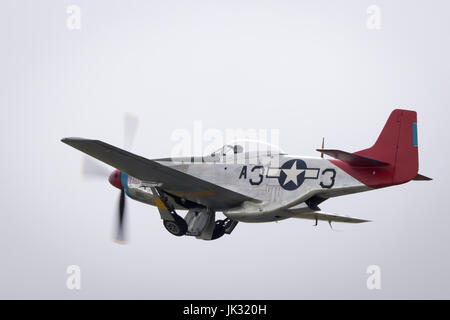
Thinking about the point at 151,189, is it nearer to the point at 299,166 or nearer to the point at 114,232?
the point at 114,232

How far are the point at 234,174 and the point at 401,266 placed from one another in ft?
63.5

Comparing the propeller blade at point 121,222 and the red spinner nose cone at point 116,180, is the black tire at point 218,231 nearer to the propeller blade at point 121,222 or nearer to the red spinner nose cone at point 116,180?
the propeller blade at point 121,222

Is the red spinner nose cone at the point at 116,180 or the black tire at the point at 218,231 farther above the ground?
the red spinner nose cone at the point at 116,180

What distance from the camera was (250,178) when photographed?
69.3 ft

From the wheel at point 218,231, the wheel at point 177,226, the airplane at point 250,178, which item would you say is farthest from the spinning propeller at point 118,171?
the wheel at point 218,231

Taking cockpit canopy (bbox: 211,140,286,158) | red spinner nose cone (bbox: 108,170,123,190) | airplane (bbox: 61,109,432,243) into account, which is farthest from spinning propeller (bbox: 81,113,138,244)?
cockpit canopy (bbox: 211,140,286,158)

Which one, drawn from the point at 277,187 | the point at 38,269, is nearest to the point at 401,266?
the point at 38,269

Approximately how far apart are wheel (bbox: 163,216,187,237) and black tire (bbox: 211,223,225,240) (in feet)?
2.78

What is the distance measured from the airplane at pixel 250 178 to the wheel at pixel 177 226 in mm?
25

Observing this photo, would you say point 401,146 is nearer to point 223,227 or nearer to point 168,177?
point 223,227

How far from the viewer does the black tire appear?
2202cm

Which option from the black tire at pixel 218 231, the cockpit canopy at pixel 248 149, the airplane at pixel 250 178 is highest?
the cockpit canopy at pixel 248 149

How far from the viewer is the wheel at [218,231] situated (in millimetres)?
22016

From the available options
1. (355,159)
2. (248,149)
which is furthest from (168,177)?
(355,159)
